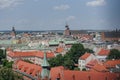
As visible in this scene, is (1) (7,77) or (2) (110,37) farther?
(2) (110,37)

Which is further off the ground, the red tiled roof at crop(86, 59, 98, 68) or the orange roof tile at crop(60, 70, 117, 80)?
the orange roof tile at crop(60, 70, 117, 80)

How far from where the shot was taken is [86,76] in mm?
25062

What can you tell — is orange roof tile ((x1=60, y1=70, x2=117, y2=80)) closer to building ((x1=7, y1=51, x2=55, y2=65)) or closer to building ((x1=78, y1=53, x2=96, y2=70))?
building ((x1=78, y1=53, x2=96, y2=70))

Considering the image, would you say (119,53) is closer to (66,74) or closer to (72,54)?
(72,54)

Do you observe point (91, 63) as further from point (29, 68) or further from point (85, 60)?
point (29, 68)

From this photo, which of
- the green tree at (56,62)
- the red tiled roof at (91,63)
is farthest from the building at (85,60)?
the green tree at (56,62)

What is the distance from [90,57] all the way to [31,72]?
34.8ft

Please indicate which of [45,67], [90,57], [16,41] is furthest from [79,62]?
[16,41]

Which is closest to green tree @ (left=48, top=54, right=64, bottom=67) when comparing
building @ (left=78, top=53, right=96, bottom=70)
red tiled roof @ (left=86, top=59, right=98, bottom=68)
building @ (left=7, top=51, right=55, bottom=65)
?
building @ (left=78, top=53, right=96, bottom=70)

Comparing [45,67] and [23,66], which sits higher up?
[45,67]

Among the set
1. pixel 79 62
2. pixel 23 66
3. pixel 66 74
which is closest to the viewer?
pixel 66 74

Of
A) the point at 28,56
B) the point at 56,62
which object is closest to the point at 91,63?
the point at 56,62

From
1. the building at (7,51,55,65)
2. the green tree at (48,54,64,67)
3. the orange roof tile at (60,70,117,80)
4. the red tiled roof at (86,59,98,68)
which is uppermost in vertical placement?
the orange roof tile at (60,70,117,80)

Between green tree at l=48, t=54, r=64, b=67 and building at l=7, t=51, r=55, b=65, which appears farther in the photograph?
building at l=7, t=51, r=55, b=65
